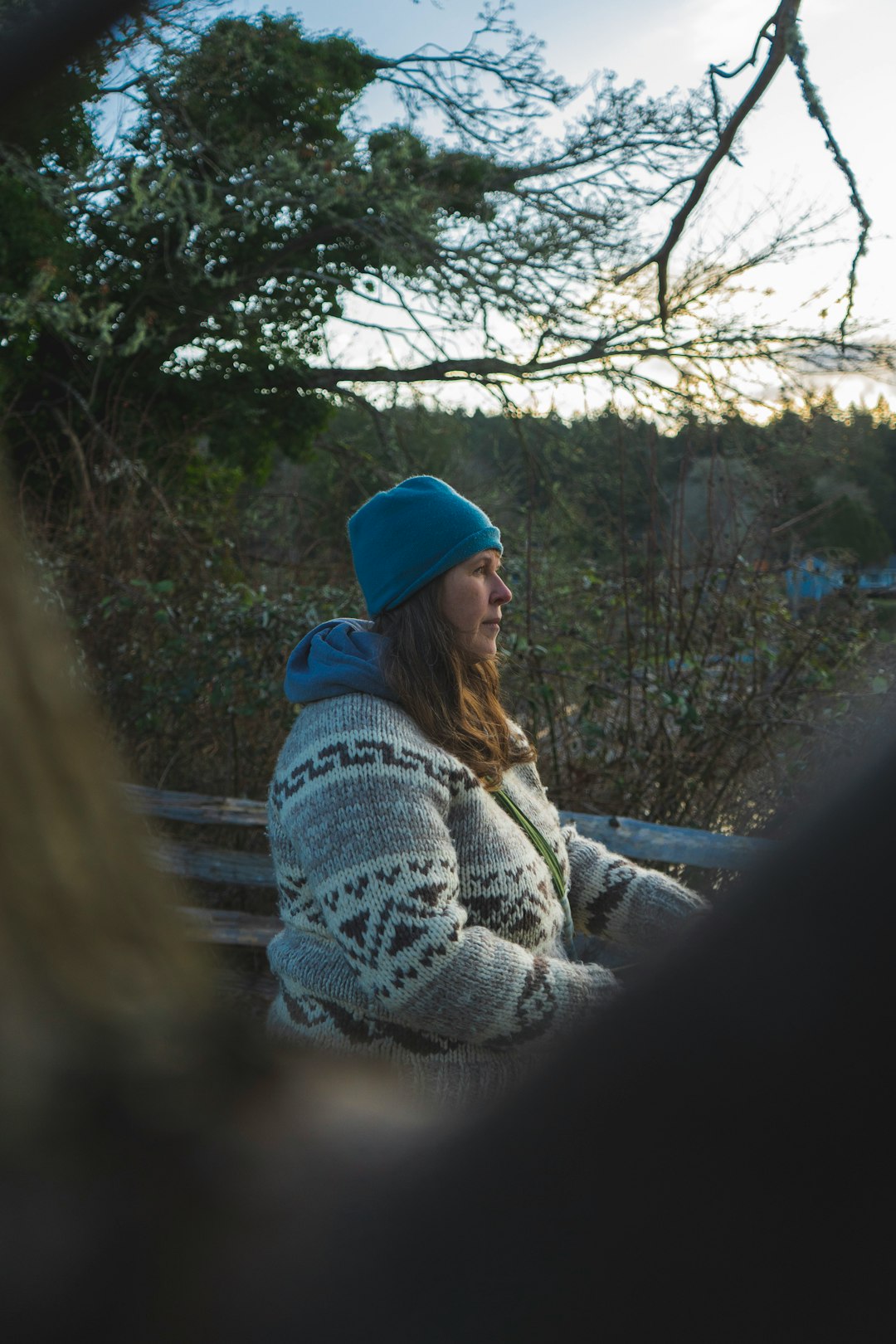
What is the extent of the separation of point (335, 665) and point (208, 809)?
3062 mm

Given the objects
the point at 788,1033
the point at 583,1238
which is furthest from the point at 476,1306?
the point at 788,1033

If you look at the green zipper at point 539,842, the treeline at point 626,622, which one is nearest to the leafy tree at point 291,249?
the treeline at point 626,622

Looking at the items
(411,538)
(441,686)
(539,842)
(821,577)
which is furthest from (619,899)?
(821,577)

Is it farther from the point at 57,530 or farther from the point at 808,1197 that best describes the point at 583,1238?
the point at 57,530

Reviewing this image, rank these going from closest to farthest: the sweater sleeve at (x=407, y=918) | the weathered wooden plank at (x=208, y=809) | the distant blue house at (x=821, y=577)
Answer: the sweater sleeve at (x=407, y=918), the weathered wooden plank at (x=208, y=809), the distant blue house at (x=821, y=577)

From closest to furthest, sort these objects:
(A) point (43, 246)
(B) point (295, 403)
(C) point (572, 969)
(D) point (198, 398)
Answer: (C) point (572, 969)
(A) point (43, 246)
(D) point (198, 398)
(B) point (295, 403)

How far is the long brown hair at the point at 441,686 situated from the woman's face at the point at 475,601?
0.02 meters

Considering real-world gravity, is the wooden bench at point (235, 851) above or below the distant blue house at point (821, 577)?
below

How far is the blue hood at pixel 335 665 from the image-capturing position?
7.11 ft

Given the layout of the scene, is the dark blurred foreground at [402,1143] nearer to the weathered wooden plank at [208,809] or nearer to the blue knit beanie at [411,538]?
the blue knit beanie at [411,538]

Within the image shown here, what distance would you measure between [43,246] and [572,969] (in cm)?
827

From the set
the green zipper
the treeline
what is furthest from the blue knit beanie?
the treeline

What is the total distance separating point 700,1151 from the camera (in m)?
0.40

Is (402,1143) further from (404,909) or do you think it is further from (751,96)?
(751,96)
